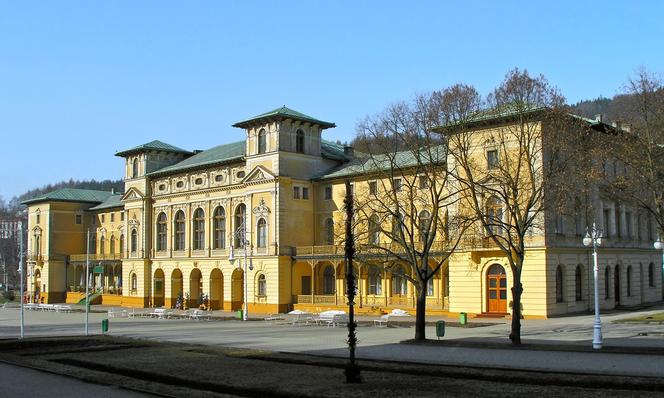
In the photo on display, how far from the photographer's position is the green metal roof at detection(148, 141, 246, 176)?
69.7 meters

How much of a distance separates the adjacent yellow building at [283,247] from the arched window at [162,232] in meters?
0.13

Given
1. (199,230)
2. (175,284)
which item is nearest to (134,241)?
(175,284)

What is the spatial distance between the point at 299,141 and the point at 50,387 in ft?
151

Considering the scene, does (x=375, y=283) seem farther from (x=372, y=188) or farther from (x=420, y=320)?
(x=420, y=320)

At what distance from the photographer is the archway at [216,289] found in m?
70.2

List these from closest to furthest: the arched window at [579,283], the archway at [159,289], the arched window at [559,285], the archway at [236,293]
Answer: the arched window at [559,285] < the arched window at [579,283] < the archway at [236,293] < the archway at [159,289]

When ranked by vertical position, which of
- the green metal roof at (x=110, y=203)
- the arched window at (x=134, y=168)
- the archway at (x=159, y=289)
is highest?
the arched window at (x=134, y=168)

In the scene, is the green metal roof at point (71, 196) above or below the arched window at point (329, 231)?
above

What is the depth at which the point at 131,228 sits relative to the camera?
8044cm

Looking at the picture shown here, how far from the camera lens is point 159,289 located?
3066 inches

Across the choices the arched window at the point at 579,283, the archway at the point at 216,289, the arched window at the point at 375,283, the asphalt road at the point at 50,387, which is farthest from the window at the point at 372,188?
the asphalt road at the point at 50,387

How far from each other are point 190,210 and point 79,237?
31.0m

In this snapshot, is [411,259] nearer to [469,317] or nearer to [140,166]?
[469,317]

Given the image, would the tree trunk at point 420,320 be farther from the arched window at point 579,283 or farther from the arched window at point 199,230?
the arched window at point 199,230
